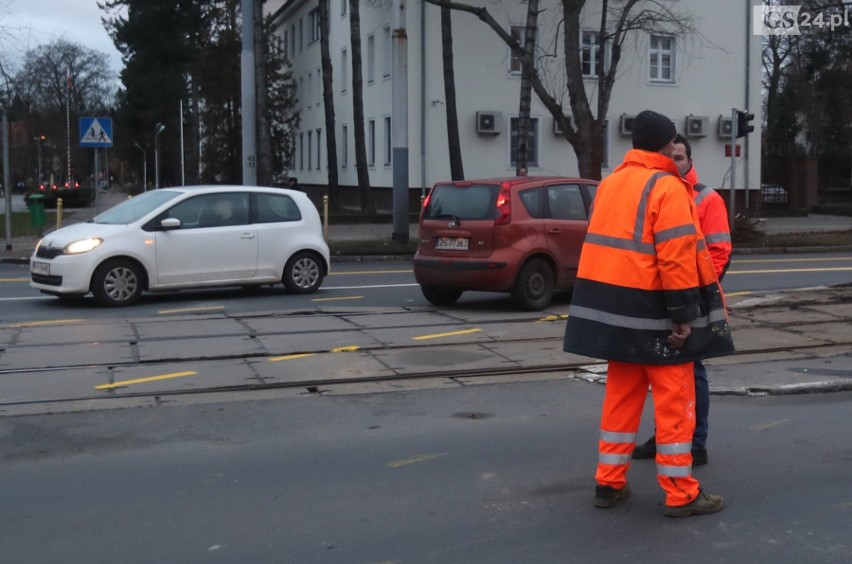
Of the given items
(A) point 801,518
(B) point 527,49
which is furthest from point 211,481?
(B) point 527,49

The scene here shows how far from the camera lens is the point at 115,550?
4855 millimetres

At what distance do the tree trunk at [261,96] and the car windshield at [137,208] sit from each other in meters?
12.2

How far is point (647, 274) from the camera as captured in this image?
5.02m

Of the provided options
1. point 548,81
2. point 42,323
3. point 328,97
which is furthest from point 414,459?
point 328,97

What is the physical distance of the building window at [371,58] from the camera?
40750mm

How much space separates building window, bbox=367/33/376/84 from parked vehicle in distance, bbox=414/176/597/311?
92.7 feet

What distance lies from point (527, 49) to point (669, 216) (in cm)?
2178

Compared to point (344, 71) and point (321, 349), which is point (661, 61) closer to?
point (344, 71)

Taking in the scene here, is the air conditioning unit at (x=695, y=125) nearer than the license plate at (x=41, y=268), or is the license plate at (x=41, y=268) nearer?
the license plate at (x=41, y=268)

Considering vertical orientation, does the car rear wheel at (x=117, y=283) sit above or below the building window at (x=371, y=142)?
below

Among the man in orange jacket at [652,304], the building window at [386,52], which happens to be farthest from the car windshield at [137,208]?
the building window at [386,52]

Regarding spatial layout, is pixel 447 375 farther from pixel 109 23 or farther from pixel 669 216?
pixel 109 23

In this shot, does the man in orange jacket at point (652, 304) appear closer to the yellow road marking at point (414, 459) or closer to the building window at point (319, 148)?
the yellow road marking at point (414, 459)

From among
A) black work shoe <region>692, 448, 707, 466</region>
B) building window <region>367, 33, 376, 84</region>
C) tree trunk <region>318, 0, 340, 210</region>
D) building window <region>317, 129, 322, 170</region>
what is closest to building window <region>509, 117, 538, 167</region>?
building window <region>367, 33, 376, 84</region>
